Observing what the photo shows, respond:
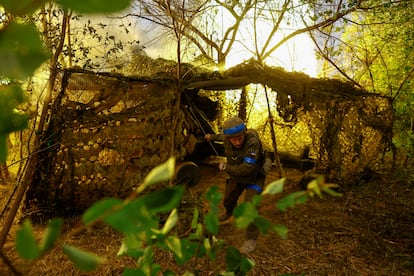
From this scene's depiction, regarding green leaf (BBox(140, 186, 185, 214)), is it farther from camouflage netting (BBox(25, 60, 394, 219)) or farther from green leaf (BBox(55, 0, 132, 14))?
camouflage netting (BBox(25, 60, 394, 219))

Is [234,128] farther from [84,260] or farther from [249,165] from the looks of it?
[84,260]

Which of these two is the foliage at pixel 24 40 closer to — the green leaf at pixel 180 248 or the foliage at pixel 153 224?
the foliage at pixel 153 224

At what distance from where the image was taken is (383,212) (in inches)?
228

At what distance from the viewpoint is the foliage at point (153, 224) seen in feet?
1.37

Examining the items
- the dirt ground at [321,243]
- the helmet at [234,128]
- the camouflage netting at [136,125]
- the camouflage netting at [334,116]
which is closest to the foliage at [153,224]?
the dirt ground at [321,243]

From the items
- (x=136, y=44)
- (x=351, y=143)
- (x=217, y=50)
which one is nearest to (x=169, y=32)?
(x=136, y=44)

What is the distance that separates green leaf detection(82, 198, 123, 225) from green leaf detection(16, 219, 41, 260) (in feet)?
0.24

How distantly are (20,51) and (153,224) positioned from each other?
535 mm

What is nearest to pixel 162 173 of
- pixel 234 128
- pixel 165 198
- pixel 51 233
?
pixel 165 198

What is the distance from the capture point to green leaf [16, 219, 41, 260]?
42cm

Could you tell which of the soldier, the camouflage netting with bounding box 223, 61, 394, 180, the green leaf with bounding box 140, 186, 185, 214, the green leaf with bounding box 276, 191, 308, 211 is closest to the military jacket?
the soldier

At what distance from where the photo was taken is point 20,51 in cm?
39

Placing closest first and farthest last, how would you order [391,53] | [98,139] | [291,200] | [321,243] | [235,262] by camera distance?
[291,200], [235,262], [321,243], [98,139], [391,53]

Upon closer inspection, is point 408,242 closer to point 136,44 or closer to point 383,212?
point 383,212
